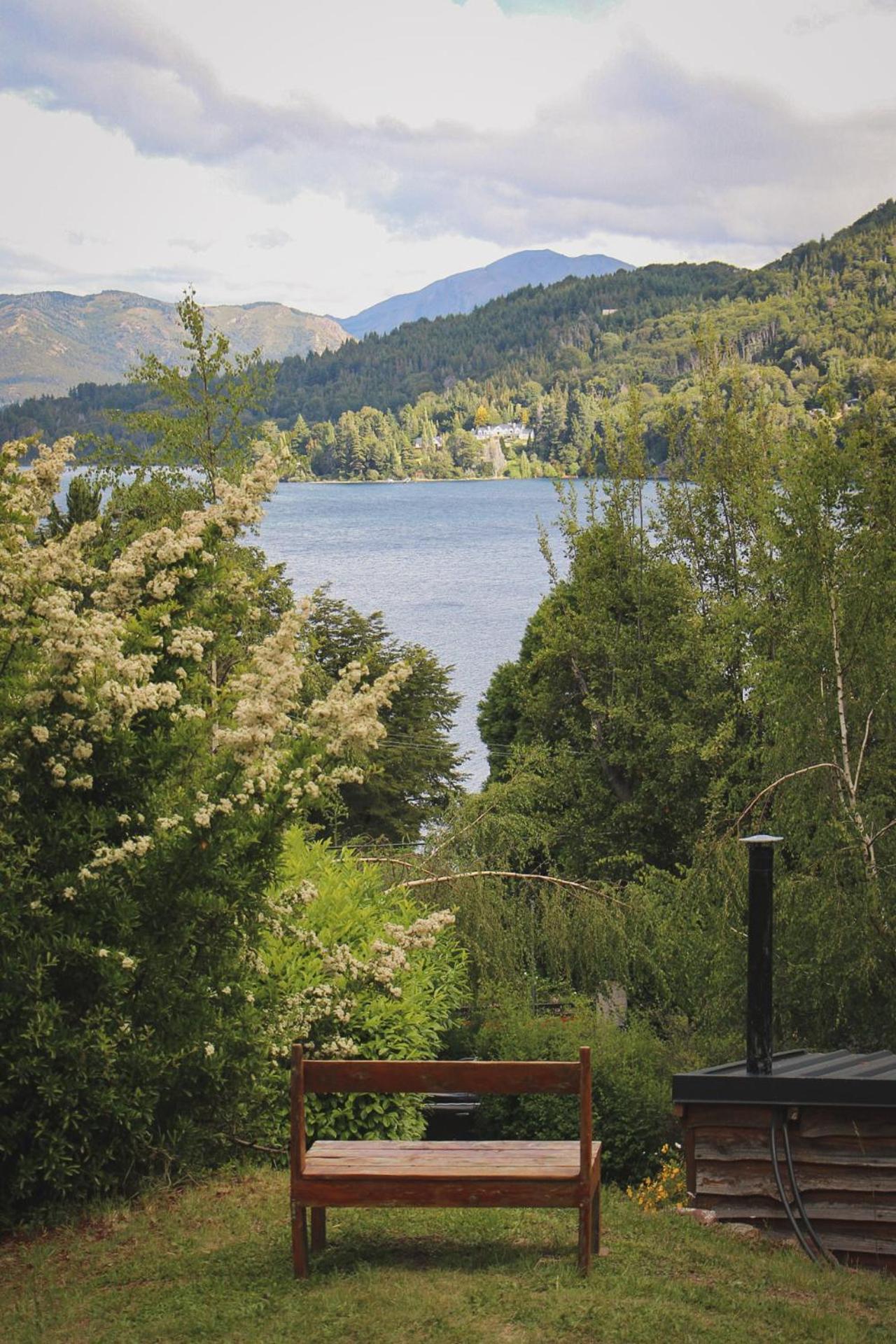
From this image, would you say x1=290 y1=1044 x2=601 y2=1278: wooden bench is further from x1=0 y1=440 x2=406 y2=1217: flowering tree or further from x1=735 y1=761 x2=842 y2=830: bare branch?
x1=735 y1=761 x2=842 y2=830: bare branch

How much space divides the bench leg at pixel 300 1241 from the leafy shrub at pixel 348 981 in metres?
2.07

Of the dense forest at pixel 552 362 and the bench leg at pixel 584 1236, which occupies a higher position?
the dense forest at pixel 552 362

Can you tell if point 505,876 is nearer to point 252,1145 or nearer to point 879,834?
point 879,834

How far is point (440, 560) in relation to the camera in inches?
3684

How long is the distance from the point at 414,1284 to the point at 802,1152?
281cm

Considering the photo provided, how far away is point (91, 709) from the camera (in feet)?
21.9

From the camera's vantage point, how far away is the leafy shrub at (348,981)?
7.98 metres

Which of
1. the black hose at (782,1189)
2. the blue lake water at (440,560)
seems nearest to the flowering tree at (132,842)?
the black hose at (782,1189)

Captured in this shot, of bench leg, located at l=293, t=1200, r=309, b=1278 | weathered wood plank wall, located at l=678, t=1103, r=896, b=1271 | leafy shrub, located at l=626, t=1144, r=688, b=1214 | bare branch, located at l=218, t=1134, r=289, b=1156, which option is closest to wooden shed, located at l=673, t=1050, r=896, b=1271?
weathered wood plank wall, located at l=678, t=1103, r=896, b=1271

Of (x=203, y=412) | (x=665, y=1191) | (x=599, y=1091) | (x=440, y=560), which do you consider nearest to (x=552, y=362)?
(x=440, y=560)

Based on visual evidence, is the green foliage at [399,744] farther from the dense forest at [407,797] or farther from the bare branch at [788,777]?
the bare branch at [788,777]

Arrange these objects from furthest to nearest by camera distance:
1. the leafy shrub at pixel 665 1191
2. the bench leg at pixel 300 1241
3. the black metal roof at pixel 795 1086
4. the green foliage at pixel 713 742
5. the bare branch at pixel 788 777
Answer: the bare branch at pixel 788 777 → the green foliage at pixel 713 742 → the leafy shrub at pixel 665 1191 → the black metal roof at pixel 795 1086 → the bench leg at pixel 300 1241

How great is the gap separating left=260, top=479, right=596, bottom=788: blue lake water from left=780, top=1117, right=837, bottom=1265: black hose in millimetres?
36197

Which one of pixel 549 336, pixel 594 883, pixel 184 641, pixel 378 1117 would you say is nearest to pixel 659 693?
pixel 594 883
